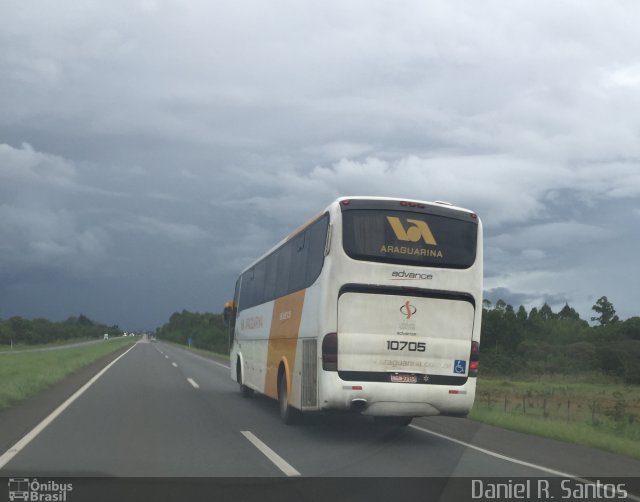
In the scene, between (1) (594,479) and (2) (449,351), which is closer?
(1) (594,479)

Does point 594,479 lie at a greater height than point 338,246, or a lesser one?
lesser

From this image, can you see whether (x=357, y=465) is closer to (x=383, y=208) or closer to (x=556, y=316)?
(x=383, y=208)

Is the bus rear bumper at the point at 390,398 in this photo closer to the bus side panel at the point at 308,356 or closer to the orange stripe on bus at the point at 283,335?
the bus side panel at the point at 308,356

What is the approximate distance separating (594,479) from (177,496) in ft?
16.3

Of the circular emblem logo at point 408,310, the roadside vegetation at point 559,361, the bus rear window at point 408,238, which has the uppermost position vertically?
the bus rear window at point 408,238

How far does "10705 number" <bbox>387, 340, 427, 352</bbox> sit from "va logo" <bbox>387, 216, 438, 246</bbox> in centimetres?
162

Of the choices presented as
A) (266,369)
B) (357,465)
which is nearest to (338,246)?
(357,465)

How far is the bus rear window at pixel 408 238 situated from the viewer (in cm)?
1070

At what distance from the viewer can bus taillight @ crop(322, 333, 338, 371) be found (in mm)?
10336

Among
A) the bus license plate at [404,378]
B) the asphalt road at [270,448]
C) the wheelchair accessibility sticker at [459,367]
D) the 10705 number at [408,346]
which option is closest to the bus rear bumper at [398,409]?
the bus license plate at [404,378]

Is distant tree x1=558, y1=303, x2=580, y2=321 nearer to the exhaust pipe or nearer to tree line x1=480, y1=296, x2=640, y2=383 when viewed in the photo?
tree line x1=480, y1=296, x2=640, y2=383

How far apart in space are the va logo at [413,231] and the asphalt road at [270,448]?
3.22 meters

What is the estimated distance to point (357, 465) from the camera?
874 cm

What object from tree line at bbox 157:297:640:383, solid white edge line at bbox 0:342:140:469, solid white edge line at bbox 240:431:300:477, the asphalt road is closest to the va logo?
the asphalt road
